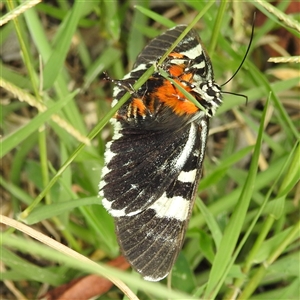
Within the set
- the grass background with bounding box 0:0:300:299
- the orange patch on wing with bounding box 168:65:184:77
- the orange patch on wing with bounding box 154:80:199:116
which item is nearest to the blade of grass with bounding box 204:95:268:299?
the grass background with bounding box 0:0:300:299

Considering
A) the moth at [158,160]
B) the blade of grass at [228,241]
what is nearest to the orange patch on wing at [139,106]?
the moth at [158,160]

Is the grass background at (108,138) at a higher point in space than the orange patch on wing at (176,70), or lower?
lower

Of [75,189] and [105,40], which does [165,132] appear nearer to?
[75,189]

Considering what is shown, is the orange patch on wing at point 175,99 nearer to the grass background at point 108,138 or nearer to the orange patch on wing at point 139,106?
the orange patch on wing at point 139,106

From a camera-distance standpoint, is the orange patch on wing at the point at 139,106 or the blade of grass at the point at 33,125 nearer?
the blade of grass at the point at 33,125

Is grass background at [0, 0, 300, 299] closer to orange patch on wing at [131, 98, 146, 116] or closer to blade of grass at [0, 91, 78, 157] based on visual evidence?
blade of grass at [0, 91, 78, 157]

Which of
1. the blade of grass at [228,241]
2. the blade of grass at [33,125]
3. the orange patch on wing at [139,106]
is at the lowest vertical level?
the blade of grass at [228,241]

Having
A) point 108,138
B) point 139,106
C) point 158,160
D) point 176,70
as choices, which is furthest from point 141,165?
point 108,138
